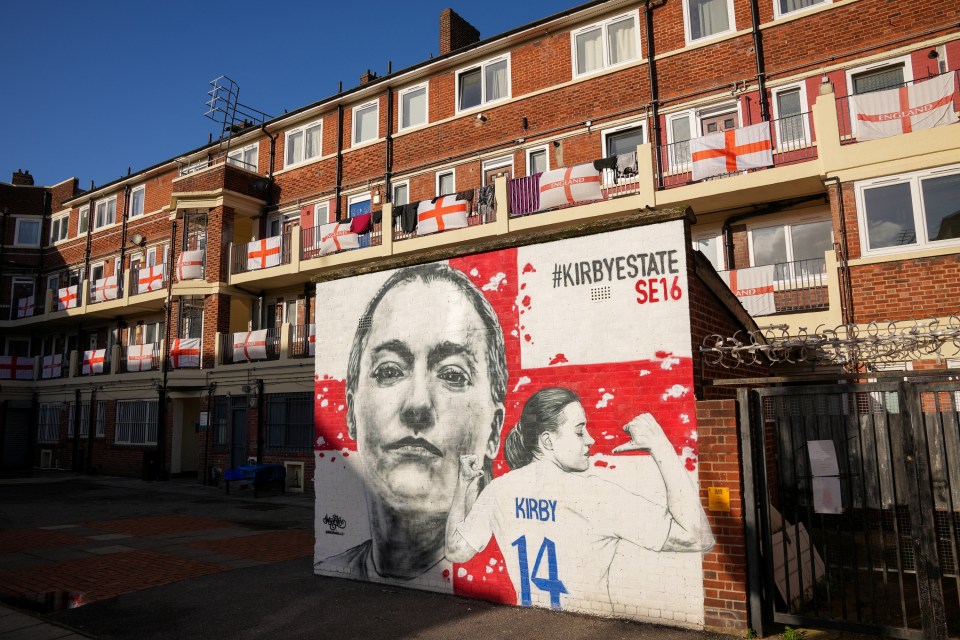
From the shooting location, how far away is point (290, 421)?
1952cm

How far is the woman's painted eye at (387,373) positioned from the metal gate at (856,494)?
417 cm

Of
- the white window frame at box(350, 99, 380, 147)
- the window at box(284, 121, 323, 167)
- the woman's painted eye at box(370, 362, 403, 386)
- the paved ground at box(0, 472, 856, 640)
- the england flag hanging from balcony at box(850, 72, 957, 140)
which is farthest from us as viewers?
the window at box(284, 121, 323, 167)

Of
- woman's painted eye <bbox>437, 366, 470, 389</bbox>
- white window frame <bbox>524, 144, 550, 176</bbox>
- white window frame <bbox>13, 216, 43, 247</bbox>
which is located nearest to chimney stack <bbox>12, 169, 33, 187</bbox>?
white window frame <bbox>13, 216, 43, 247</bbox>

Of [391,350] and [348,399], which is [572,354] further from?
[348,399]

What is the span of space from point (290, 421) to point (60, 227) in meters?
21.5

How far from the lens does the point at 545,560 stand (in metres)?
6.89

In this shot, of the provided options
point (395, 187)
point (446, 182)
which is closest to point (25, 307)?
point (395, 187)

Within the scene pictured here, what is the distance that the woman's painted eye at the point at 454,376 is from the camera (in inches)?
305

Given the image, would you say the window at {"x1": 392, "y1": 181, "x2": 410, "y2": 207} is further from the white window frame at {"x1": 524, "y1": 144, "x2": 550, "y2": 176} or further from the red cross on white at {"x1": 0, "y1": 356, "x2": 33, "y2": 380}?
the red cross on white at {"x1": 0, "y1": 356, "x2": 33, "y2": 380}

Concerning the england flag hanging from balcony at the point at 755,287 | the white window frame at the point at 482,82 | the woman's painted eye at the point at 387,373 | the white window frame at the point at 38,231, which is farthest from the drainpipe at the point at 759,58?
the white window frame at the point at 38,231

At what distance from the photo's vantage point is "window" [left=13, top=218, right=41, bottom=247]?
32.6 meters

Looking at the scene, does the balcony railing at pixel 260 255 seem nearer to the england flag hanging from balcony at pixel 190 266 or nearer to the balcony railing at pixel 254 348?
the england flag hanging from balcony at pixel 190 266

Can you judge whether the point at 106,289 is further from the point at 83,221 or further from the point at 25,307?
the point at 25,307
